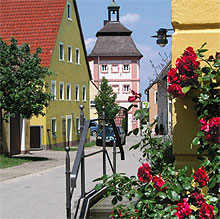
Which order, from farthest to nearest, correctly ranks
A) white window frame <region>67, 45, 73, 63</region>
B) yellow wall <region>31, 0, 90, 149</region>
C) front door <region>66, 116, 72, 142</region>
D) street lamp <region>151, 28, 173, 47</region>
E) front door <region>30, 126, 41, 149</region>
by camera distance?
white window frame <region>67, 45, 73, 63</region> < front door <region>66, 116, 72, 142</region> < yellow wall <region>31, 0, 90, 149</region> < front door <region>30, 126, 41, 149</region> < street lamp <region>151, 28, 173, 47</region>

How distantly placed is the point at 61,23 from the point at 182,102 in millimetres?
30926

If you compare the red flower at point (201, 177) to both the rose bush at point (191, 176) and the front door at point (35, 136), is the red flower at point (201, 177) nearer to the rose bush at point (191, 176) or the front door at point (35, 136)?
the rose bush at point (191, 176)

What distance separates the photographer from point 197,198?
146 inches

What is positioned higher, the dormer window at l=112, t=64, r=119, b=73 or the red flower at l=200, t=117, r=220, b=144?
the dormer window at l=112, t=64, r=119, b=73

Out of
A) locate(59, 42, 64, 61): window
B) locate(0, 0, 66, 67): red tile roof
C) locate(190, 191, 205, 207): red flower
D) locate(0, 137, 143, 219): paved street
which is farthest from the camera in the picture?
locate(59, 42, 64, 61): window

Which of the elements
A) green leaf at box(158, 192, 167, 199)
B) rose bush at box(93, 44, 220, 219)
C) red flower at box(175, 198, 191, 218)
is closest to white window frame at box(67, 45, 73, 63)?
rose bush at box(93, 44, 220, 219)

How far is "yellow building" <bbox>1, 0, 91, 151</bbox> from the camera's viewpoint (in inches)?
1270

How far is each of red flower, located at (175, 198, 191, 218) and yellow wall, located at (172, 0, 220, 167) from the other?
73cm

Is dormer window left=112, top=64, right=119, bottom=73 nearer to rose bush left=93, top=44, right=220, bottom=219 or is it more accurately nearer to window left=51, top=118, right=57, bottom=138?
window left=51, top=118, right=57, bottom=138

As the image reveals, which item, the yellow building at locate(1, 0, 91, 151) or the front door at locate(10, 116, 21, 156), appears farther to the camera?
the yellow building at locate(1, 0, 91, 151)

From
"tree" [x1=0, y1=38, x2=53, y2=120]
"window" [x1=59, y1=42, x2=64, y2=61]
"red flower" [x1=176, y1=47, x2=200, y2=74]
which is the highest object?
"window" [x1=59, y1=42, x2=64, y2=61]

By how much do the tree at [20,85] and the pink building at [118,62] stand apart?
4358cm

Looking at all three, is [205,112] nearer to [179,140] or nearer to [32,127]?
[179,140]

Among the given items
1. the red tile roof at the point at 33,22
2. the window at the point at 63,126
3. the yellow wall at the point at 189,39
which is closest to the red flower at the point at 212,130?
the yellow wall at the point at 189,39
